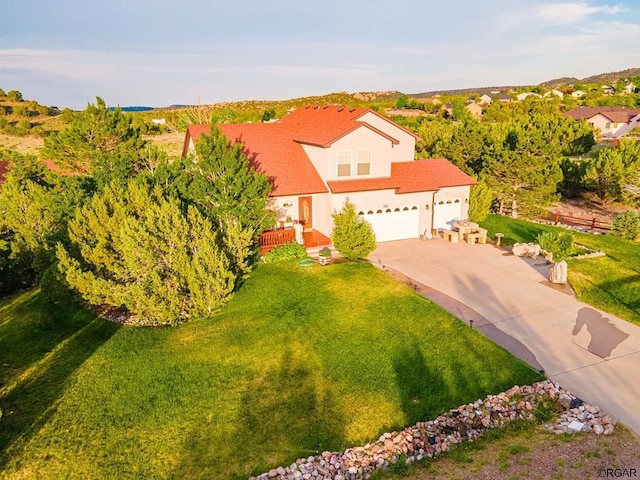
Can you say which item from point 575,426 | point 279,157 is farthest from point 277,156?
point 575,426

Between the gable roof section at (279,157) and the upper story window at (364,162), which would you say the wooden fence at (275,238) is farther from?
the upper story window at (364,162)

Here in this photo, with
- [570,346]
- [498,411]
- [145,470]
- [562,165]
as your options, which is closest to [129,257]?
[145,470]

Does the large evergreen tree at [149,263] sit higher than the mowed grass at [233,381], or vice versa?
the large evergreen tree at [149,263]

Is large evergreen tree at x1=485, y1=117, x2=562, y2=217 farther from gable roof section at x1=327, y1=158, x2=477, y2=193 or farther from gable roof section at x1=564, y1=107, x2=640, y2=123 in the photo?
gable roof section at x1=564, y1=107, x2=640, y2=123

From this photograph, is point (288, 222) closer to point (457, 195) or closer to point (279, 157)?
point (279, 157)

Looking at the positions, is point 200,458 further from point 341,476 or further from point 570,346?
point 570,346

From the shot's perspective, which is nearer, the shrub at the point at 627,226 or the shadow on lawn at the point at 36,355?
the shadow on lawn at the point at 36,355

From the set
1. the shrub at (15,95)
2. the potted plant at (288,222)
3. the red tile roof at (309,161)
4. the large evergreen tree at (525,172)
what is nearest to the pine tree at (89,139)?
the red tile roof at (309,161)
